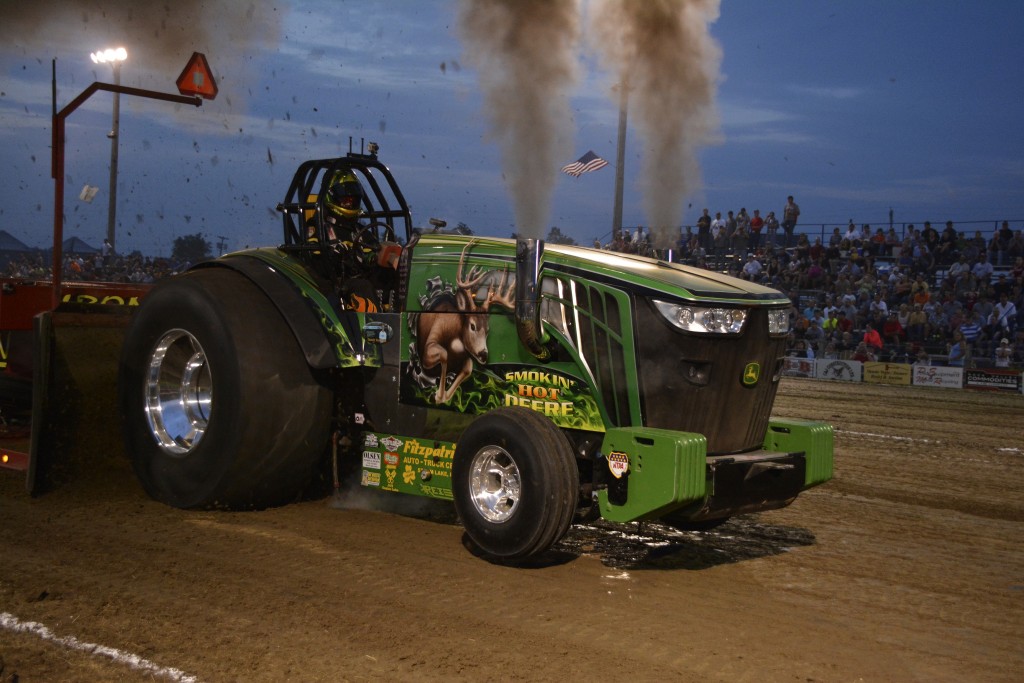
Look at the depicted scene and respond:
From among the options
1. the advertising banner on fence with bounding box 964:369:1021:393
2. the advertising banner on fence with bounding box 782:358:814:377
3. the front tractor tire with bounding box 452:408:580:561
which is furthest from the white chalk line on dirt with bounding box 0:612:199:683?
the advertising banner on fence with bounding box 782:358:814:377

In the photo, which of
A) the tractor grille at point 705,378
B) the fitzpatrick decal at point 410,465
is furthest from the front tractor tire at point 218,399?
the tractor grille at point 705,378

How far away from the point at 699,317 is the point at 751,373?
516mm

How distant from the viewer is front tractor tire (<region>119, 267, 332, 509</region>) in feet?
19.6

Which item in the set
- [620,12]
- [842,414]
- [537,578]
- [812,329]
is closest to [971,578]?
[537,578]

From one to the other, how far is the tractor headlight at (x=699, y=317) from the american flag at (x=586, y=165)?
19.4m

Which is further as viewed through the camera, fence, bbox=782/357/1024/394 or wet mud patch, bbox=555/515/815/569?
fence, bbox=782/357/1024/394

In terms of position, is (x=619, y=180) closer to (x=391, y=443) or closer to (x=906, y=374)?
(x=906, y=374)

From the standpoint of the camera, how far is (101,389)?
22.7ft

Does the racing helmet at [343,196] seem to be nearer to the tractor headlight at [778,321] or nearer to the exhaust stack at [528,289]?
the exhaust stack at [528,289]

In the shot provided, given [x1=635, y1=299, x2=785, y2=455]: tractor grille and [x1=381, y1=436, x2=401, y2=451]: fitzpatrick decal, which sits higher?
[x1=635, y1=299, x2=785, y2=455]: tractor grille

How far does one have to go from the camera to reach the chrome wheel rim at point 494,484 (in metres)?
5.18

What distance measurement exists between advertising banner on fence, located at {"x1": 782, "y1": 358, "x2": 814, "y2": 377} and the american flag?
6.29 m

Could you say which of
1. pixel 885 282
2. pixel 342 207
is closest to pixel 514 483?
pixel 342 207

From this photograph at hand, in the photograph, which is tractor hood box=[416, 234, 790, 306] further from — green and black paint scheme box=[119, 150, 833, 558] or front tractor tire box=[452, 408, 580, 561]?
front tractor tire box=[452, 408, 580, 561]
